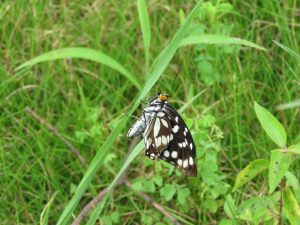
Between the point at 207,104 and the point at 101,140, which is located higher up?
the point at 207,104

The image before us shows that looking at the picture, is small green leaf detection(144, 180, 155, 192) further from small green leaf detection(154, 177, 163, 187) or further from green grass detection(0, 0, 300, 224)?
green grass detection(0, 0, 300, 224)

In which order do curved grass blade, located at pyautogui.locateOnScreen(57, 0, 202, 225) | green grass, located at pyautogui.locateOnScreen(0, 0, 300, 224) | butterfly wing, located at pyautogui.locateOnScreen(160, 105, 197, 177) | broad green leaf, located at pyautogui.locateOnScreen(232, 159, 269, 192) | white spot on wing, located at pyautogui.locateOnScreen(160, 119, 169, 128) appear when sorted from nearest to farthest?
curved grass blade, located at pyautogui.locateOnScreen(57, 0, 202, 225)
broad green leaf, located at pyautogui.locateOnScreen(232, 159, 269, 192)
butterfly wing, located at pyautogui.locateOnScreen(160, 105, 197, 177)
white spot on wing, located at pyautogui.locateOnScreen(160, 119, 169, 128)
green grass, located at pyautogui.locateOnScreen(0, 0, 300, 224)

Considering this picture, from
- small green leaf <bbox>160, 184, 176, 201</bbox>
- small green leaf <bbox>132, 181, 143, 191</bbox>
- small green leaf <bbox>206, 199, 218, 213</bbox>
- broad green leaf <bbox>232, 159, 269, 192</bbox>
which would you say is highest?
broad green leaf <bbox>232, 159, 269, 192</bbox>

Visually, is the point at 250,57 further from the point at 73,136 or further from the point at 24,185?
the point at 24,185

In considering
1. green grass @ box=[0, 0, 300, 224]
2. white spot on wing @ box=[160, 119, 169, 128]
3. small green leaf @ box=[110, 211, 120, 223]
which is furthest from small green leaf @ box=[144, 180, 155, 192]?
white spot on wing @ box=[160, 119, 169, 128]

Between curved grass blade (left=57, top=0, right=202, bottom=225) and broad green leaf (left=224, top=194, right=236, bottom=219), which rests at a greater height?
curved grass blade (left=57, top=0, right=202, bottom=225)

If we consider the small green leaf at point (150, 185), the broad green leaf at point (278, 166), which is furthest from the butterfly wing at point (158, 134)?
the broad green leaf at point (278, 166)

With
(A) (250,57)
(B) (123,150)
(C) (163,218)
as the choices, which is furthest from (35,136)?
(A) (250,57)
